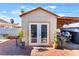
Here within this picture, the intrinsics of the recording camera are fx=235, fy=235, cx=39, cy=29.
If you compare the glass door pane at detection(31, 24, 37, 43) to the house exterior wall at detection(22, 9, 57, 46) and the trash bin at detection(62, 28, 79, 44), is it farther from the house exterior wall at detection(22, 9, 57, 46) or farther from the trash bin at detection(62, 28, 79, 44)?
the trash bin at detection(62, 28, 79, 44)

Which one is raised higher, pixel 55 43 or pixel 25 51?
pixel 55 43

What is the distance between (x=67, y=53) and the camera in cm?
411

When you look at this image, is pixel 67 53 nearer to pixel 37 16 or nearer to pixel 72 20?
pixel 72 20

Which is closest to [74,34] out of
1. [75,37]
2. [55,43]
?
[75,37]

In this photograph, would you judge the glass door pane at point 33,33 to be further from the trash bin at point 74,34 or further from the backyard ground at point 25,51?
the trash bin at point 74,34

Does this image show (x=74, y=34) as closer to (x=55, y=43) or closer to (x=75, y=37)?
(x=75, y=37)

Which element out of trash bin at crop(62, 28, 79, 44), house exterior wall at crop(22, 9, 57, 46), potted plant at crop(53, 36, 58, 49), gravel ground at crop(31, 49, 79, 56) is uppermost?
house exterior wall at crop(22, 9, 57, 46)

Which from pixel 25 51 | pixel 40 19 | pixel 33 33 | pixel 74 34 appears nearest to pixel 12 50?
pixel 25 51

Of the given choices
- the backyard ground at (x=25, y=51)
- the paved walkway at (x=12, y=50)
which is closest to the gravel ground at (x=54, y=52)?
the backyard ground at (x=25, y=51)

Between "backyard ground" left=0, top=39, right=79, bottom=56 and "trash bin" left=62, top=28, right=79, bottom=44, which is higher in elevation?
"trash bin" left=62, top=28, right=79, bottom=44

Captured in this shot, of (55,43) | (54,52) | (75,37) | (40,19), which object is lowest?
(54,52)

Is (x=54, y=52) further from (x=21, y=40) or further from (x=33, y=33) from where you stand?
(x=21, y=40)

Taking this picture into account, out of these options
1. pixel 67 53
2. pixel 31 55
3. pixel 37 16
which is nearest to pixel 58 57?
pixel 67 53

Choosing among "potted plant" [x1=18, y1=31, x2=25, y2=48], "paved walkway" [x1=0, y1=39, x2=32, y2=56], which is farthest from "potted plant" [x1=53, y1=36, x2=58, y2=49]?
"potted plant" [x1=18, y1=31, x2=25, y2=48]
